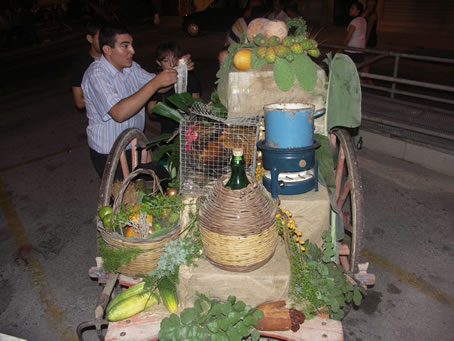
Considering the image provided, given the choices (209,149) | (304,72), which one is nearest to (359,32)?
(304,72)

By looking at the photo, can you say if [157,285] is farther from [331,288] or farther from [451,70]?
[451,70]


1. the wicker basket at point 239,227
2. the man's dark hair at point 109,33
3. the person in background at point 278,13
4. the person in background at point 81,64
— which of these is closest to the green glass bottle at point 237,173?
the wicker basket at point 239,227

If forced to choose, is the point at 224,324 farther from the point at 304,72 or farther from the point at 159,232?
the point at 304,72

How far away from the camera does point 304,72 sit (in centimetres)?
255

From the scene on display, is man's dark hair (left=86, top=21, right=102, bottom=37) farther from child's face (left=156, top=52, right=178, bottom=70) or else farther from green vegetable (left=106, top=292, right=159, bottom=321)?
green vegetable (left=106, top=292, right=159, bottom=321)

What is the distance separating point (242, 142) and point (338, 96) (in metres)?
0.77

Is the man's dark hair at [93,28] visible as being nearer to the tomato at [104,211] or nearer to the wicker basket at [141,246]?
the tomato at [104,211]

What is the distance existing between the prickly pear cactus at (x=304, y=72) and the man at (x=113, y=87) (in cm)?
92

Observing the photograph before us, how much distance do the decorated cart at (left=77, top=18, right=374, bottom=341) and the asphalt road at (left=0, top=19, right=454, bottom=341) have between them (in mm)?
805

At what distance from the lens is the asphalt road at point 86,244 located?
3.22 m

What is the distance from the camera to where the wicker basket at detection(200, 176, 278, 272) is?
5.84ft

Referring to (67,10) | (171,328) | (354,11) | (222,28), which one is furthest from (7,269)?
(67,10)

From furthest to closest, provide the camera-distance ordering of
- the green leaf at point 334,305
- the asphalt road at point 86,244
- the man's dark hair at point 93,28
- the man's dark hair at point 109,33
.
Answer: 1. the man's dark hair at point 93,28
2. the asphalt road at point 86,244
3. the man's dark hair at point 109,33
4. the green leaf at point 334,305

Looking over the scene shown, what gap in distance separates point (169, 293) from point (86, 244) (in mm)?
2590
